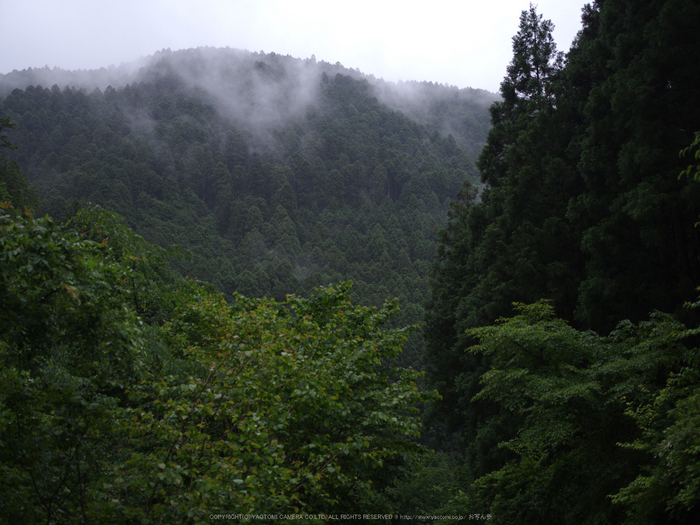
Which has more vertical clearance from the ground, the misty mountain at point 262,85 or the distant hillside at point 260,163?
the misty mountain at point 262,85

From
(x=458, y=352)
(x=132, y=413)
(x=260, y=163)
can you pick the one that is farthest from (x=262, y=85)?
(x=132, y=413)

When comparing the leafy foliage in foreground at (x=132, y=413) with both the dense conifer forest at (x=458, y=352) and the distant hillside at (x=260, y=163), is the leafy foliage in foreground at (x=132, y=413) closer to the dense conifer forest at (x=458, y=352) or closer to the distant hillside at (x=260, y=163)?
the dense conifer forest at (x=458, y=352)

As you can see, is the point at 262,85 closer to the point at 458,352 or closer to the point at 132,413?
the point at 458,352

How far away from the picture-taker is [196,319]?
34.6 feet

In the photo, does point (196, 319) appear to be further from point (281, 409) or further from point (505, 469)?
point (505, 469)

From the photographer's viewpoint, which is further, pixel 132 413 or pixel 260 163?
pixel 260 163

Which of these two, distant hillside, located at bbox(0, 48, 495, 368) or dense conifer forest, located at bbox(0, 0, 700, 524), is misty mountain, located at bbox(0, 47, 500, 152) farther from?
dense conifer forest, located at bbox(0, 0, 700, 524)

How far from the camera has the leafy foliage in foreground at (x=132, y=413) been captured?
3.73m

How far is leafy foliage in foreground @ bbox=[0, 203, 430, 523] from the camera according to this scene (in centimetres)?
373

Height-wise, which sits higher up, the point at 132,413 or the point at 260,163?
the point at 260,163

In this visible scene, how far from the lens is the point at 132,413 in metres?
5.14

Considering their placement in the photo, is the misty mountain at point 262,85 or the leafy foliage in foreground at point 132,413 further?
the misty mountain at point 262,85

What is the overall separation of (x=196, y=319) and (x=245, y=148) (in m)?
124

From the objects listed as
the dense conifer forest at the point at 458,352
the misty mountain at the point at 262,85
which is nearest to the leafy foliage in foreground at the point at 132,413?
the dense conifer forest at the point at 458,352
